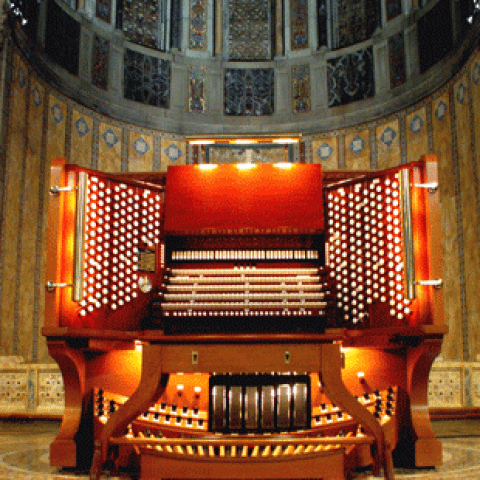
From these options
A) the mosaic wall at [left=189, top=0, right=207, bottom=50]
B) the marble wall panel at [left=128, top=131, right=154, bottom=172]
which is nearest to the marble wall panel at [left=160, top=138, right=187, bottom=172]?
the marble wall panel at [left=128, top=131, right=154, bottom=172]

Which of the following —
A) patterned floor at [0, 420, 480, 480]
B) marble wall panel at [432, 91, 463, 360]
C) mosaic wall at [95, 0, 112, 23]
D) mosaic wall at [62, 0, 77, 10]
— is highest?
mosaic wall at [95, 0, 112, 23]

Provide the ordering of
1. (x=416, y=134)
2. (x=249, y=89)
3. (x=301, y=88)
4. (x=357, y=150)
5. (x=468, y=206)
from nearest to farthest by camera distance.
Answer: (x=468, y=206)
(x=416, y=134)
(x=357, y=150)
(x=301, y=88)
(x=249, y=89)

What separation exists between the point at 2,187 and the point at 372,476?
6.31 m

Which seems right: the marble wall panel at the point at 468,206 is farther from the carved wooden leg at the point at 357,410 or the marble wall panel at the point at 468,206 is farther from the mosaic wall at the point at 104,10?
the mosaic wall at the point at 104,10

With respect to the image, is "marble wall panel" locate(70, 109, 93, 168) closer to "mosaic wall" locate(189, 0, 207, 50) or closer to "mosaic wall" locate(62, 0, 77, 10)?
"mosaic wall" locate(62, 0, 77, 10)

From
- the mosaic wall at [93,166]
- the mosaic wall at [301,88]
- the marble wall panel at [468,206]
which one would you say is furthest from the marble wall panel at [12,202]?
the marble wall panel at [468,206]

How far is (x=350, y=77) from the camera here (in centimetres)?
1030

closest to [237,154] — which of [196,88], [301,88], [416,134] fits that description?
[196,88]

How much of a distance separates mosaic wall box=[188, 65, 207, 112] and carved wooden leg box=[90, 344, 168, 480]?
28.1 feet

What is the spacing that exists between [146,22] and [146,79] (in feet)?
4.03

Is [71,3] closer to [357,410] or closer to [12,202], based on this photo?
[12,202]

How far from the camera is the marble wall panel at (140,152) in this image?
10.0 m

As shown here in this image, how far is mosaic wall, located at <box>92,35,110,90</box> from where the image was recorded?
9781 millimetres

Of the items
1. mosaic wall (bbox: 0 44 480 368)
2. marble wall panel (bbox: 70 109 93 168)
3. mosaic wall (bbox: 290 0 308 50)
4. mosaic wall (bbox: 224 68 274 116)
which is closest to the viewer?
mosaic wall (bbox: 0 44 480 368)
